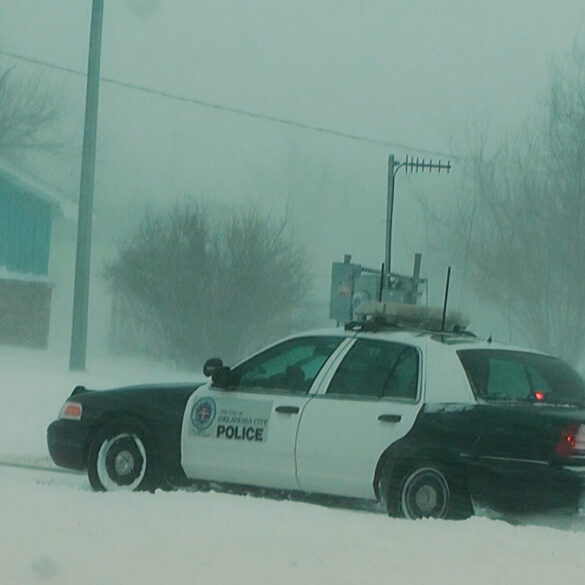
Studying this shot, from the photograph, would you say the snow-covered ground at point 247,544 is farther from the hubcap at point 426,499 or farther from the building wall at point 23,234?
the building wall at point 23,234

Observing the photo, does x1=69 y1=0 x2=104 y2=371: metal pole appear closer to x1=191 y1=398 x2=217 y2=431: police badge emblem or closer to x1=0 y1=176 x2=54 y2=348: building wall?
x1=0 y1=176 x2=54 y2=348: building wall

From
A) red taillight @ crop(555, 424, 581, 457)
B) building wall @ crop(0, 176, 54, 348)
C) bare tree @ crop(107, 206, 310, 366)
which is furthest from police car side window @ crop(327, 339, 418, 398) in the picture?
building wall @ crop(0, 176, 54, 348)

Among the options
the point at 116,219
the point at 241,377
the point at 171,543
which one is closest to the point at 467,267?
the point at 116,219

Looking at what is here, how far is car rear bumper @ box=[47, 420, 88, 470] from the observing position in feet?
34.1

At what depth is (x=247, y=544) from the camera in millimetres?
7020

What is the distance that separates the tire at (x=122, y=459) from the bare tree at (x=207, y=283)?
837 inches

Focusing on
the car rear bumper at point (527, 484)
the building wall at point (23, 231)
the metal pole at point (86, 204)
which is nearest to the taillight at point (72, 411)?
the car rear bumper at point (527, 484)

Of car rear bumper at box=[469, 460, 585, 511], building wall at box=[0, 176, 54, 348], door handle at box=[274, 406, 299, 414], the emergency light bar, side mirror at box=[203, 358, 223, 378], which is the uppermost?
building wall at box=[0, 176, 54, 348]

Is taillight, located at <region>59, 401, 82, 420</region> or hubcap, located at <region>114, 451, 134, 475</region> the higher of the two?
taillight, located at <region>59, 401, 82, 420</region>

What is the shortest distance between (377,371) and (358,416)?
381mm

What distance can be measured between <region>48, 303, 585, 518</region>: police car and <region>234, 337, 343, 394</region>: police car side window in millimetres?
10

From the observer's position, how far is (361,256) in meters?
55.9

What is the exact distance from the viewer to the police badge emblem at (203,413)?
32.3 ft

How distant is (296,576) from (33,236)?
101 ft
